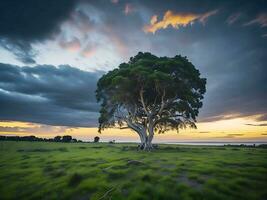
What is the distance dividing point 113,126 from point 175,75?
56.1ft

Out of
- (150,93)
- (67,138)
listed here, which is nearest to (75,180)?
(150,93)

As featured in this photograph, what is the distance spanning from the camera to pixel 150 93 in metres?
42.7

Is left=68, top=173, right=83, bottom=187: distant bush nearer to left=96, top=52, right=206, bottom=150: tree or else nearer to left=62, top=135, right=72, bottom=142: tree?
left=96, top=52, right=206, bottom=150: tree

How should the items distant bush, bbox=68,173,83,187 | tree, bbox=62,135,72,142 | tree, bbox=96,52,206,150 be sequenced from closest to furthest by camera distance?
distant bush, bbox=68,173,83,187, tree, bbox=96,52,206,150, tree, bbox=62,135,72,142

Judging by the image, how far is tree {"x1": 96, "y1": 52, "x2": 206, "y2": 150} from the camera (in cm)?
3591

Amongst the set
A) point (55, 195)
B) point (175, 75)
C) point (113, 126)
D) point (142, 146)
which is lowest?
point (55, 195)

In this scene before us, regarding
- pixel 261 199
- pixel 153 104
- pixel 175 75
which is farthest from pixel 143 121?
pixel 261 199

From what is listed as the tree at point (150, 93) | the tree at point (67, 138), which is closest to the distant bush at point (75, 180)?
the tree at point (150, 93)

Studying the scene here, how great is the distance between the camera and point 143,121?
44562 millimetres

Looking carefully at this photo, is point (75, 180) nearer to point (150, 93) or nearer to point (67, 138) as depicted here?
point (150, 93)

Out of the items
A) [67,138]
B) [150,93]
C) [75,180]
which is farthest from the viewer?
[67,138]

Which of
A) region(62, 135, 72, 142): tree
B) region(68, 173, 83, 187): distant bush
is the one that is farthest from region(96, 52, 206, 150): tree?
region(62, 135, 72, 142): tree

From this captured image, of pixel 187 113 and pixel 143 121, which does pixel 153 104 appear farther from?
pixel 187 113

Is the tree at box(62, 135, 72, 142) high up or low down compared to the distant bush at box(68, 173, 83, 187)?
up
